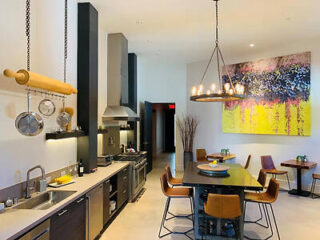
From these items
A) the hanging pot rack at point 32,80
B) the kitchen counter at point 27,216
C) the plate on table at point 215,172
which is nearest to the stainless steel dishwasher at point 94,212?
the kitchen counter at point 27,216

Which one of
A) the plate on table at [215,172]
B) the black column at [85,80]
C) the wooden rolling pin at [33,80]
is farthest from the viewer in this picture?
the black column at [85,80]

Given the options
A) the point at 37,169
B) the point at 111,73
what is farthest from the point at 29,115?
the point at 111,73

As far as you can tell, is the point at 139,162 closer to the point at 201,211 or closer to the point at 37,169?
the point at 201,211

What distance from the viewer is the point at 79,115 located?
3967mm

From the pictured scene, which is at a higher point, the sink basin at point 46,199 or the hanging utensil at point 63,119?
the hanging utensil at point 63,119

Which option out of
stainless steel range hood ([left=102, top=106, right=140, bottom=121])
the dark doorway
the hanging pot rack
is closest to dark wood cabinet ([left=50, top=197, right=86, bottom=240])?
the hanging pot rack

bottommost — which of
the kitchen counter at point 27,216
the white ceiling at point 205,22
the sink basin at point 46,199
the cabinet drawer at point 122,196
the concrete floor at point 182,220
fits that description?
the concrete floor at point 182,220

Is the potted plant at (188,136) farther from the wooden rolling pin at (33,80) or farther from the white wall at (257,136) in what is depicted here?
the wooden rolling pin at (33,80)

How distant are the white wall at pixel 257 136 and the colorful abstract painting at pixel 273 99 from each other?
140 millimetres

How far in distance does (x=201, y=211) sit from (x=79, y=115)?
2480 mm

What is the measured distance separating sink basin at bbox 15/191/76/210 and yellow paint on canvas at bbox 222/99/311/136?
17.2ft

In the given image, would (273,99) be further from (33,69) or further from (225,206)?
(33,69)

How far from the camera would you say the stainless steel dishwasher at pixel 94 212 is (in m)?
3.02

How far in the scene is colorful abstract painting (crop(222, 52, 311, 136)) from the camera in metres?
5.70
